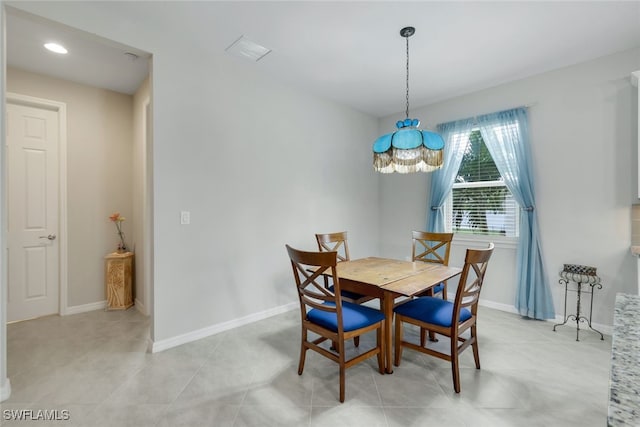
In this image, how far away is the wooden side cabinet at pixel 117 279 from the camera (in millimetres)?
3408

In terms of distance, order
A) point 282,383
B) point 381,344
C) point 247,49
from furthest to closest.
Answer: point 247,49 → point 381,344 → point 282,383

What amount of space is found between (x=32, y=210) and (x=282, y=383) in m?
3.41

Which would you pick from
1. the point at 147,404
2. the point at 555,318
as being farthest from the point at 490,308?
the point at 147,404

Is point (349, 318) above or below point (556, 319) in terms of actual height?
above

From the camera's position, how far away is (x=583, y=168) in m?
2.99

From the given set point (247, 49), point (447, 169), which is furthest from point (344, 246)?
point (247, 49)

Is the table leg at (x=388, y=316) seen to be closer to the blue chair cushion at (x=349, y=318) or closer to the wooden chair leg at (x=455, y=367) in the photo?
the blue chair cushion at (x=349, y=318)

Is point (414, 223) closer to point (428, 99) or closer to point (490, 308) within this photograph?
point (490, 308)

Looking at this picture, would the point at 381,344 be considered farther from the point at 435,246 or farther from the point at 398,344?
the point at 435,246

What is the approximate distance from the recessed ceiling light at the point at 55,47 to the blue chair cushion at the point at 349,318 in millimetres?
3348

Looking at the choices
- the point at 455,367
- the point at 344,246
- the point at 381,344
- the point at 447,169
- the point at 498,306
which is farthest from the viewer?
the point at 447,169

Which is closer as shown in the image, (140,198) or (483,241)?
(140,198)

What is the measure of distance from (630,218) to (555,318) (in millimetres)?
1242

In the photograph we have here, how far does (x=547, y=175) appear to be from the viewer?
126 inches
